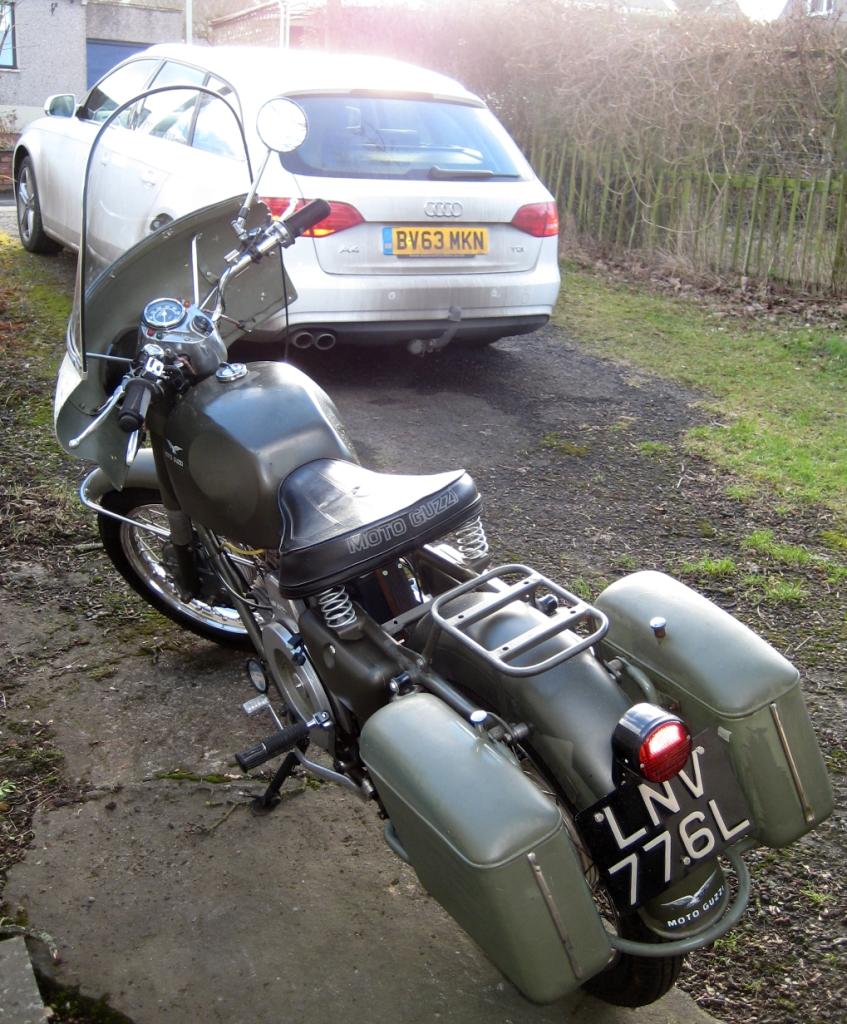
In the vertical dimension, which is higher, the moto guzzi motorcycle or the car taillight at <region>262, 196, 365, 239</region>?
the car taillight at <region>262, 196, 365, 239</region>

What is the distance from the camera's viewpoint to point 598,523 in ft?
15.1

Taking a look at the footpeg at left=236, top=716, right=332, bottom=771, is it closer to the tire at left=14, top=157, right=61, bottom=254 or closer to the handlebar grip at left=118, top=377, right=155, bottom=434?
the handlebar grip at left=118, top=377, right=155, bottom=434

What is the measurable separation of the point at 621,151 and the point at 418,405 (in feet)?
15.7

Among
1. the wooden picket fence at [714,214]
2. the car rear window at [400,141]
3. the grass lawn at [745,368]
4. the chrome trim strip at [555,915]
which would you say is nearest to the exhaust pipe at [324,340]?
the car rear window at [400,141]

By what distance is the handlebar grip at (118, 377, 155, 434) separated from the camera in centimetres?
251

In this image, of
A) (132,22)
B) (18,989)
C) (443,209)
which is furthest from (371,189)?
(132,22)

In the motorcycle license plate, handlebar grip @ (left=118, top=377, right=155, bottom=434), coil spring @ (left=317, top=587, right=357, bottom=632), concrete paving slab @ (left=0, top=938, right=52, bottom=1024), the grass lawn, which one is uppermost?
handlebar grip @ (left=118, top=377, right=155, bottom=434)

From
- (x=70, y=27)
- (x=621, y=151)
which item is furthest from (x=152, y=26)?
(x=621, y=151)

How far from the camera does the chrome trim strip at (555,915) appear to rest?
1.76 meters

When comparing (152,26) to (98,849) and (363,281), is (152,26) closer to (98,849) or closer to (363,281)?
(363,281)

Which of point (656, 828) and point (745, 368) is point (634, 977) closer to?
point (656, 828)

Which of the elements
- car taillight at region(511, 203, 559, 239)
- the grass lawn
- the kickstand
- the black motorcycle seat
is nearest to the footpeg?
the kickstand

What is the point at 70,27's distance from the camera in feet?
82.6

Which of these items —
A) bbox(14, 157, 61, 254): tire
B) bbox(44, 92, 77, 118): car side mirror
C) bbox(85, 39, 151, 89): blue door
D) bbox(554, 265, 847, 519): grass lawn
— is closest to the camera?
bbox(554, 265, 847, 519): grass lawn
